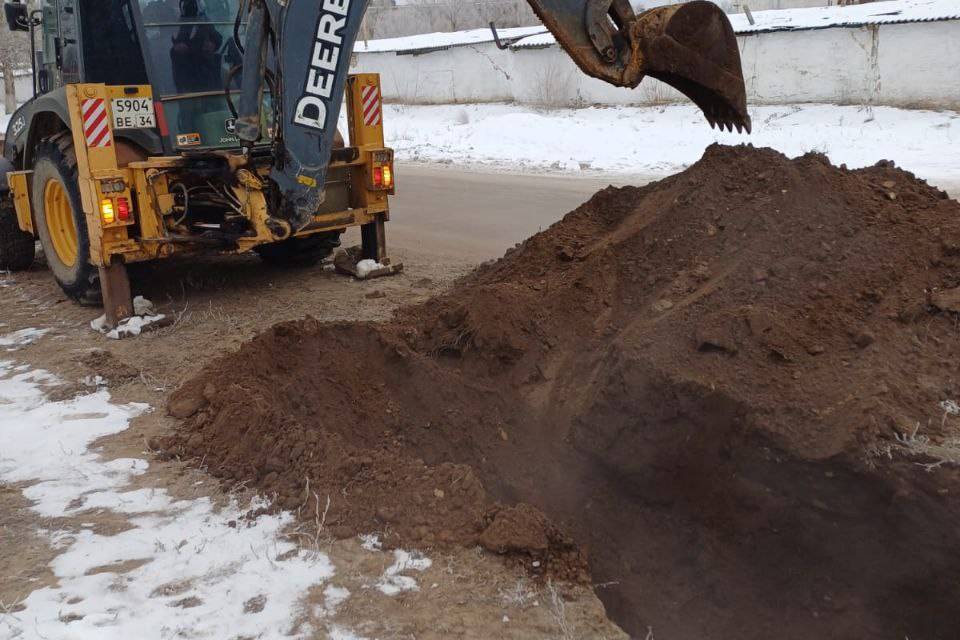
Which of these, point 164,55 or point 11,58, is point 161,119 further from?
point 11,58

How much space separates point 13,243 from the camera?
8.89 m

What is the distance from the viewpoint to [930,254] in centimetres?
453

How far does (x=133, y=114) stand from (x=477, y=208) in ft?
17.0

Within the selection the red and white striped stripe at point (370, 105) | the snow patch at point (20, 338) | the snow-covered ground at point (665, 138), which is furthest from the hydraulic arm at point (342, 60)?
the snow-covered ground at point (665, 138)

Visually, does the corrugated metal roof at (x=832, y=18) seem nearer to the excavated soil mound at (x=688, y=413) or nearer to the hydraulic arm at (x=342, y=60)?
the hydraulic arm at (x=342, y=60)

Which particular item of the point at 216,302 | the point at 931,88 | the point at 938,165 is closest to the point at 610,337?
the point at 216,302

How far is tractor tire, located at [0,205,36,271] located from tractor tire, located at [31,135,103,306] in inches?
46.5

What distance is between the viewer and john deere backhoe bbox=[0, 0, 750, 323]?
5.19 meters

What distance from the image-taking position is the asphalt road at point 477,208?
9320 millimetres

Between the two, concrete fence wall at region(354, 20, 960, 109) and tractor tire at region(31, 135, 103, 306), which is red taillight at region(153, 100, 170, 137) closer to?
tractor tire at region(31, 135, 103, 306)

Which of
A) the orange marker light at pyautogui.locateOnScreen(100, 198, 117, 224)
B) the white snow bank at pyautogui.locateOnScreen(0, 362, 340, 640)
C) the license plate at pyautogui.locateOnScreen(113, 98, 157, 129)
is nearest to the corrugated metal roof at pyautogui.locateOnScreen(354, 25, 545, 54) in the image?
the license plate at pyautogui.locateOnScreen(113, 98, 157, 129)

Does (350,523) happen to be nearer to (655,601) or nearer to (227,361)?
(655,601)

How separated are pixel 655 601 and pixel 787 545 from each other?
64 cm

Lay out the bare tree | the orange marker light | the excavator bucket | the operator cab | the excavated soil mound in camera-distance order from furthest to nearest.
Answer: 1. the bare tree
2. the operator cab
3. the orange marker light
4. the excavator bucket
5. the excavated soil mound
